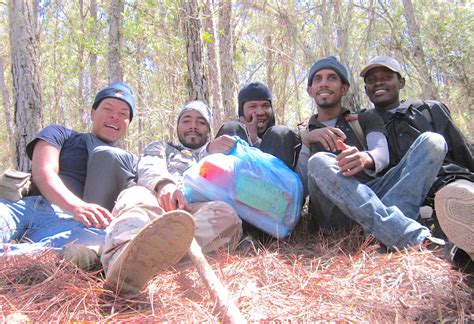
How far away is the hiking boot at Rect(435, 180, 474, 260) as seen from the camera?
1604mm

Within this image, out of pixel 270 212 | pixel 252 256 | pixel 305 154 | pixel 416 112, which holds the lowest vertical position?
pixel 252 256

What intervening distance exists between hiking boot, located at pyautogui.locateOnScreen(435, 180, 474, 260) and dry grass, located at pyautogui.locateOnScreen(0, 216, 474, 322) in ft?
0.92

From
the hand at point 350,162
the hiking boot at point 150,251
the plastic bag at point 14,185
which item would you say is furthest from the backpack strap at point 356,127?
the plastic bag at point 14,185

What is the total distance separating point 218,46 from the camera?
280 inches

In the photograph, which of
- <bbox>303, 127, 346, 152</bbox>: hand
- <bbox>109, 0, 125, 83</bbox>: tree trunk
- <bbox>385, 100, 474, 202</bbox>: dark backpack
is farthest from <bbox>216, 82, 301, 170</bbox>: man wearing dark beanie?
<bbox>109, 0, 125, 83</bbox>: tree trunk

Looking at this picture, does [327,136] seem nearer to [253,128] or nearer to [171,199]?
[253,128]

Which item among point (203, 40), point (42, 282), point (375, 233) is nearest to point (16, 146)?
point (203, 40)

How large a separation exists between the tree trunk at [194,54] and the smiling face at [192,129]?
1440 mm

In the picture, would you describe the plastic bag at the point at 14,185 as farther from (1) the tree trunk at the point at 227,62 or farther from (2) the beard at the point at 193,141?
(1) the tree trunk at the point at 227,62

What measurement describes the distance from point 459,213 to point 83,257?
181cm

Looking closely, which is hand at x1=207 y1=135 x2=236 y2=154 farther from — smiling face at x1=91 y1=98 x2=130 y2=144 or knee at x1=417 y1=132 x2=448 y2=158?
knee at x1=417 y1=132 x2=448 y2=158

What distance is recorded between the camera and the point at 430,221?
110 inches

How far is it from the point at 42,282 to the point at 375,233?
6.06 ft

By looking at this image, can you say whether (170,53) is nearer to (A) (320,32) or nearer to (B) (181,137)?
(A) (320,32)
